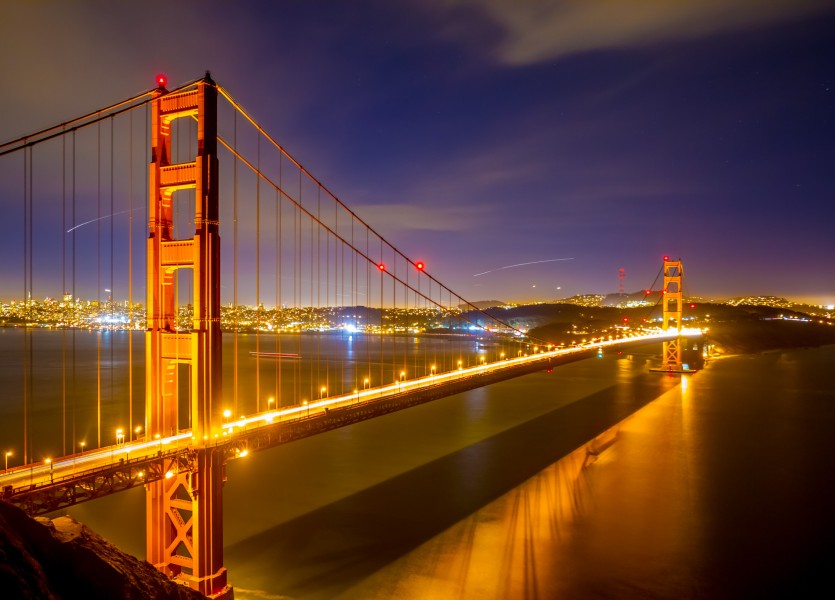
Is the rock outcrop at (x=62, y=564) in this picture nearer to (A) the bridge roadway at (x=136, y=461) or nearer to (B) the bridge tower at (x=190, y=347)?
(A) the bridge roadway at (x=136, y=461)

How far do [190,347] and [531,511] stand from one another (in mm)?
10148

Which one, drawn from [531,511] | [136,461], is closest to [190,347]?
[136,461]

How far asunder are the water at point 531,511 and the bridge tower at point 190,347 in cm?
227

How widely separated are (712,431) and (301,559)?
21.5m

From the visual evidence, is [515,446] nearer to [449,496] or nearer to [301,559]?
[449,496]

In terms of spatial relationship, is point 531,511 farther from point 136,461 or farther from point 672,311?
point 672,311

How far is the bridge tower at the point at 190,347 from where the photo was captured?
9.37 m

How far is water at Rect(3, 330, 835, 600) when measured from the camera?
11781 mm

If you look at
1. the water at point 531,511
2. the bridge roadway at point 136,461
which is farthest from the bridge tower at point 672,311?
the bridge roadway at point 136,461

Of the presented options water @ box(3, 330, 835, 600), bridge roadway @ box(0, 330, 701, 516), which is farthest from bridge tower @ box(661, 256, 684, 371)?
bridge roadway @ box(0, 330, 701, 516)

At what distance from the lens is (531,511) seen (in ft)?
51.4

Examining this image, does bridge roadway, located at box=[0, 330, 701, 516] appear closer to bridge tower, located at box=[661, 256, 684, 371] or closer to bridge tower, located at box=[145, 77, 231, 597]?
bridge tower, located at box=[145, 77, 231, 597]

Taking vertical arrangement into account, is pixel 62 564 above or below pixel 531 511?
above

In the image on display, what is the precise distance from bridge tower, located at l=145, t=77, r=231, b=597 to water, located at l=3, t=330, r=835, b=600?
2.27 m
